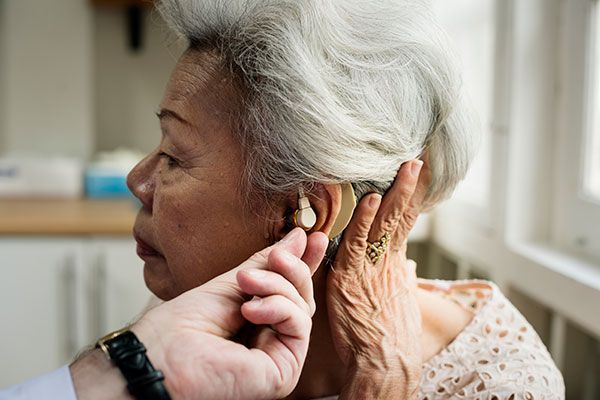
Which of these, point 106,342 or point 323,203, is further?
point 323,203

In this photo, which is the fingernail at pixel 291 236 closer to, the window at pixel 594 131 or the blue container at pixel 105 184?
the window at pixel 594 131

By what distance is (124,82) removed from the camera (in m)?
3.55

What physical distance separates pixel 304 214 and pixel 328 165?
0.08 metres

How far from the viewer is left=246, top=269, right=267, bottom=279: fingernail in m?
0.85

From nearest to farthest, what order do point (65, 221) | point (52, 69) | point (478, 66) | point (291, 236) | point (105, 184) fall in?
point (291, 236) → point (478, 66) → point (65, 221) → point (105, 184) → point (52, 69)

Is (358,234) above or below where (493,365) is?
above

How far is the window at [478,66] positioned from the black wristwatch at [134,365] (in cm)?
156

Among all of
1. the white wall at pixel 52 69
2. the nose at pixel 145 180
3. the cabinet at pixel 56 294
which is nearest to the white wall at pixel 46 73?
the white wall at pixel 52 69

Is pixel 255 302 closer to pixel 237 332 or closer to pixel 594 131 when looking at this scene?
pixel 237 332

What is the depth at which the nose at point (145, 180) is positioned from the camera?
1181mm

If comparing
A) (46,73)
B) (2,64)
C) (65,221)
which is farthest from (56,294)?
(2,64)

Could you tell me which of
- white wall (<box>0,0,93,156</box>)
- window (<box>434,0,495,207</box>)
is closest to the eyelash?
window (<box>434,0,495,207</box>)

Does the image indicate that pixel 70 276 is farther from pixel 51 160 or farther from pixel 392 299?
pixel 392 299

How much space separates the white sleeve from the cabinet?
6.26ft
